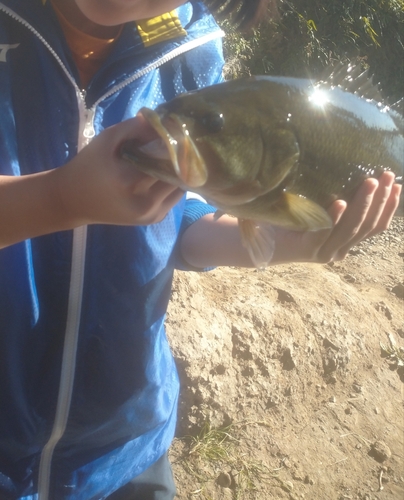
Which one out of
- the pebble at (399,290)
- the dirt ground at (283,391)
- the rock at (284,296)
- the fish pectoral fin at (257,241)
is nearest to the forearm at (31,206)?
the fish pectoral fin at (257,241)

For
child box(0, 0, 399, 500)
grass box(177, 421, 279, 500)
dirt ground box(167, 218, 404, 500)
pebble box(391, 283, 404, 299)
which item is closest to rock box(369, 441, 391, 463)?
dirt ground box(167, 218, 404, 500)

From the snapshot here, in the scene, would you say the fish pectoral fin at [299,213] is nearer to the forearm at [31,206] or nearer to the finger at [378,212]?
the finger at [378,212]

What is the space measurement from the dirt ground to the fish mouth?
5.83ft

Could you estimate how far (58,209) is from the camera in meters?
1.00

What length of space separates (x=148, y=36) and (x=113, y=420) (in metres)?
1.06

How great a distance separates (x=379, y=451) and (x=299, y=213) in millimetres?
2085

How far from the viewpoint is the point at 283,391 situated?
9.24ft

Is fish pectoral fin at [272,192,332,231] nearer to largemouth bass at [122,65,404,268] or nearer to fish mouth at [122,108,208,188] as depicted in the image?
largemouth bass at [122,65,404,268]

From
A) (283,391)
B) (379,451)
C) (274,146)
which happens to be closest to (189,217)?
(274,146)

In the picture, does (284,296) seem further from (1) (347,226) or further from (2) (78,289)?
(2) (78,289)

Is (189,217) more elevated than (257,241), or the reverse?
(257,241)

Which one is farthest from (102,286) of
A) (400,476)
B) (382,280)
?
(382,280)

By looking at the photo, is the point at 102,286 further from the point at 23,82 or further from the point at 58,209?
the point at 23,82

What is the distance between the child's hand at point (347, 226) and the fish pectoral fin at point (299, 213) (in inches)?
3.7
